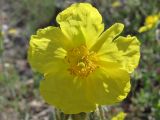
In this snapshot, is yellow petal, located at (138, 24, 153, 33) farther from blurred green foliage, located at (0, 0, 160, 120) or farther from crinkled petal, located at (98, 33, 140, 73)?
crinkled petal, located at (98, 33, 140, 73)

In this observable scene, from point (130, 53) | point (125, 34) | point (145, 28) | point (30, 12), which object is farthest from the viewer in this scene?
point (30, 12)

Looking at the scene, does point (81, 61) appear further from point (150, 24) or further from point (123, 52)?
point (150, 24)

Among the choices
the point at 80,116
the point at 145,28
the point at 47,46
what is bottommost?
the point at 80,116

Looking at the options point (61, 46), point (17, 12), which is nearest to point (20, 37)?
point (17, 12)

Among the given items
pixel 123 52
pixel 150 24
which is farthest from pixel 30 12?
pixel 123 52

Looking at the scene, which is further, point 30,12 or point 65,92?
point 30,12

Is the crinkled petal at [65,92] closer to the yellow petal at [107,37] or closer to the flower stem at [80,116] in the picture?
the flower stem at [80,116]
